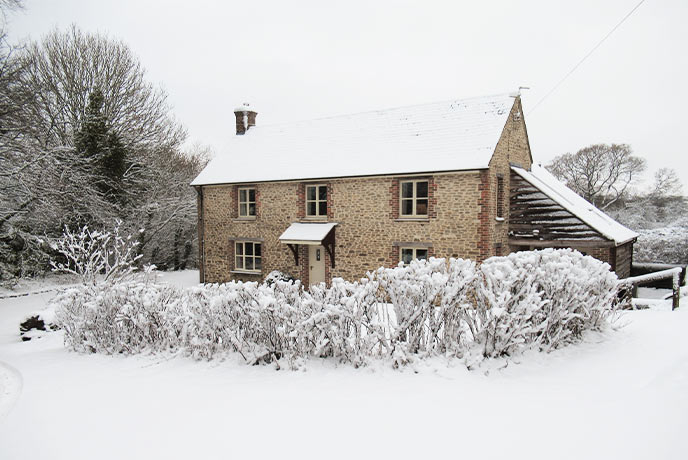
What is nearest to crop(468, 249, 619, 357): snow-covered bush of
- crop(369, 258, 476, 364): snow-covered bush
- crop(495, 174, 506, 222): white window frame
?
crop(369, 258, 476, 364): snow-covered bush

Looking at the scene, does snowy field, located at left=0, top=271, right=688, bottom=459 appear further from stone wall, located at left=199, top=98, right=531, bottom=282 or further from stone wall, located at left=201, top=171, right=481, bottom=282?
stone wall, located at left=201, top=171, right=481, bottom=282

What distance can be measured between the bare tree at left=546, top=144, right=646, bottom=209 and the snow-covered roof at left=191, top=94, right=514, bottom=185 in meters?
29.1

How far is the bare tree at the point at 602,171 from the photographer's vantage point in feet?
126

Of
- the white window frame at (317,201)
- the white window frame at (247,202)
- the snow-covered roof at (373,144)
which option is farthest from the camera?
the white window frame at (247,202)

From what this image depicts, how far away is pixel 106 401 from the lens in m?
5.58

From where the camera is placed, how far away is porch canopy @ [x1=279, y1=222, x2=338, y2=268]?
591 inches

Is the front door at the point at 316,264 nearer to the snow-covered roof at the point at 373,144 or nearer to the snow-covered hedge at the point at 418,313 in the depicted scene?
the snow-covered roof at the point at 373,144

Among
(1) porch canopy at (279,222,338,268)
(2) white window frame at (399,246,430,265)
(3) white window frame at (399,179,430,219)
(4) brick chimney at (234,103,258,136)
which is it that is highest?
(4) brick chimney at (234,103,258,136)

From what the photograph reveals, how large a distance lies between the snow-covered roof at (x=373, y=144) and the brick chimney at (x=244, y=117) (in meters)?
0.82

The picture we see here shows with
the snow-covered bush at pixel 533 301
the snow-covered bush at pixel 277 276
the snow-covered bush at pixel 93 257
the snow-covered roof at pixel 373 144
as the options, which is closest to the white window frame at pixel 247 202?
the snow-covered roof at pixel 373 144

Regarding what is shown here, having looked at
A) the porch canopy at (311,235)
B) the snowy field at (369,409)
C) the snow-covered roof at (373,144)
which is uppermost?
the snow-covered roof at (373,144)

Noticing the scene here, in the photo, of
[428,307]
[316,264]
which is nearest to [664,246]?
[316,264]

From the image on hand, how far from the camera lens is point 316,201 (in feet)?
52.6

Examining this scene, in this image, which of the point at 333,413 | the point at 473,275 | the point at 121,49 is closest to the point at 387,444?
the point at 333,413
